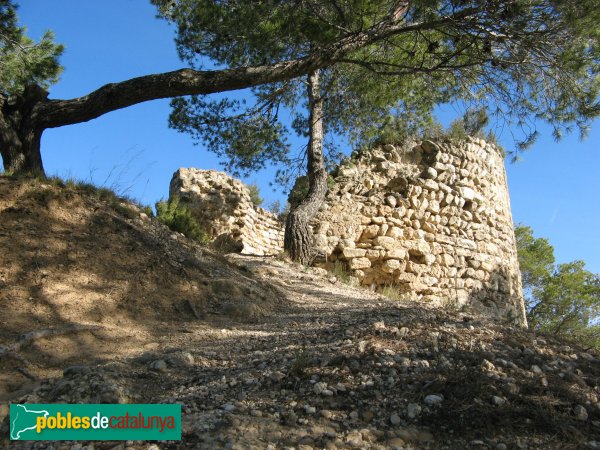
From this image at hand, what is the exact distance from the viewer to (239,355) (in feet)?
11.5

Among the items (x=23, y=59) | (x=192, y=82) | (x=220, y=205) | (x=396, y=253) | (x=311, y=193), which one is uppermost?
(x=23, y=59)

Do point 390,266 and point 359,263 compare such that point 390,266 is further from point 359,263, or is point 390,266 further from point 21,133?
point 21,133

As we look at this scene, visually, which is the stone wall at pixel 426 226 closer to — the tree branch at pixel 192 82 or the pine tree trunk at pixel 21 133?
the tree branch at pixel 192 82

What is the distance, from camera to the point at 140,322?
4.18 m

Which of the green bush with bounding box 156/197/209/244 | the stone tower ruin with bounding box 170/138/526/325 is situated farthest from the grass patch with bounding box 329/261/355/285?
the green bush with bounding box 156/197/209/244

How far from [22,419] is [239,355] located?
4.66 feet

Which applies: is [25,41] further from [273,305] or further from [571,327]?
[571,327]

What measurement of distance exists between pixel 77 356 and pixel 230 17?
446 cm

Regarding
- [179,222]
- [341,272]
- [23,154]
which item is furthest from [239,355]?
[341,272]

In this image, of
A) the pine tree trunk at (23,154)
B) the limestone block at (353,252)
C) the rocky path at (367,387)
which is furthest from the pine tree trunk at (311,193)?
the rocky path at (367,387)

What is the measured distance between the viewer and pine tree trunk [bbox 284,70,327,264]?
8.50m

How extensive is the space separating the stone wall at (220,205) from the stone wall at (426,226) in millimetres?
1492

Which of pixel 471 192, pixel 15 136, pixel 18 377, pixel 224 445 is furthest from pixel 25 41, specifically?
pixel 471 192

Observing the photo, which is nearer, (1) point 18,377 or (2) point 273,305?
(1) point 18,377
